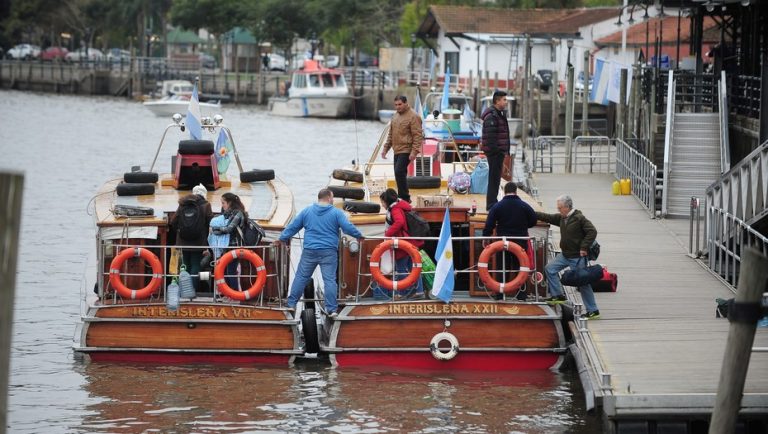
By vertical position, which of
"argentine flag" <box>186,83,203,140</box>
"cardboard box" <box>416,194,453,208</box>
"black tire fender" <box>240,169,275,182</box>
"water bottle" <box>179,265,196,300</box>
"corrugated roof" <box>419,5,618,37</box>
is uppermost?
"corrugated roof" <box>419,5,618,37</box>

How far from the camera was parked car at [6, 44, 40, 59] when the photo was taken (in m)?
120

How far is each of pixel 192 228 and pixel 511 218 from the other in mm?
3994

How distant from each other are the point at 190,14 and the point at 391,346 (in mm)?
93566

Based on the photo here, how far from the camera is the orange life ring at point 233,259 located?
17.4m

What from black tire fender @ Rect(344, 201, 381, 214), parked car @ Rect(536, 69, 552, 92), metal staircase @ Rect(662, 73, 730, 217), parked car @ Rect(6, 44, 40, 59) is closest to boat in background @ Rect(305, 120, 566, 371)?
black tire fender @ Rect(344, 201, 381, 214)

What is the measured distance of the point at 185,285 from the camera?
58.0 ft

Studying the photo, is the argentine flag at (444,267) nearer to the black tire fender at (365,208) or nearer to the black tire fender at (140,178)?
the black tire fender at (365,208)

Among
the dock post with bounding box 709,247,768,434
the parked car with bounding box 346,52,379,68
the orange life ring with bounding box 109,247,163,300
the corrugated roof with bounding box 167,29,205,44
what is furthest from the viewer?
the corrugated roof with bounding box 167,29,205,44

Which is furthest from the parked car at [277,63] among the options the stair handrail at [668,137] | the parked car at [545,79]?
the stair handrail at [668,137]

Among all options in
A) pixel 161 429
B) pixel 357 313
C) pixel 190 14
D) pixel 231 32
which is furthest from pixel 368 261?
pixel 231 32

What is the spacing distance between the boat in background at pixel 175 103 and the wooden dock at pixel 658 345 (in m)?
51.0

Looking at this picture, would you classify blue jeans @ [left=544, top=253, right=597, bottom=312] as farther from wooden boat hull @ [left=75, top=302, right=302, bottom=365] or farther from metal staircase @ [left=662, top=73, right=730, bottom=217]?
metal staircase @ [left=662, top=73, right=730, bottom=217]

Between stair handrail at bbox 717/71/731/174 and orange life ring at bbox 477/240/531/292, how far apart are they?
11.9 metres

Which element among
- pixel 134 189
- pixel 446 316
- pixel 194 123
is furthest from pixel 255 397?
pixel 194 123
